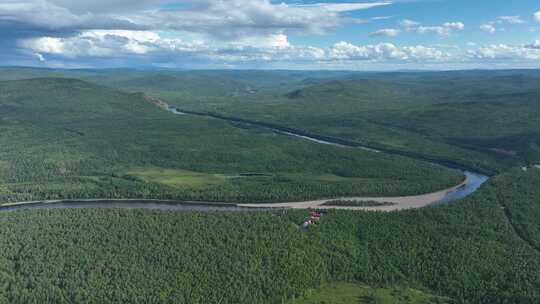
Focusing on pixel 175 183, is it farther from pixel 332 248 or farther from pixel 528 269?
pixel 528 269

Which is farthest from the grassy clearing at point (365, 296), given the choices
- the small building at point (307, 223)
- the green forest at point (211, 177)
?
the green forest at point (211, 177)

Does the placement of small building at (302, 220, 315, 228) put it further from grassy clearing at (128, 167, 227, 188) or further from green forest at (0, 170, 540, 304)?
grassy clearing at (128, 167, 227, 188)

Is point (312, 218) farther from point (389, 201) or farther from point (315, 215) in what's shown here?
point (389, 201)

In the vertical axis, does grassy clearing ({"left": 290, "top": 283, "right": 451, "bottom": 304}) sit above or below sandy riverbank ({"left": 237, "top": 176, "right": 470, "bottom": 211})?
below

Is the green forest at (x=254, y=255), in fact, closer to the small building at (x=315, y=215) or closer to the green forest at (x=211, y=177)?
the small building at (x=315, y=215)

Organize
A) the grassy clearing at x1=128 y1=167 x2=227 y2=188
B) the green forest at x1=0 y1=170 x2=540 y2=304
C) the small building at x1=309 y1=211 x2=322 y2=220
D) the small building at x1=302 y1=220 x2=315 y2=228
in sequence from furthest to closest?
the grassy clearing at x1=128 y1=167 x2=227 y2=188 → the small building at x1=309 y1=211 x2=322 y2=220 → the small building at x1=302 y1=220 x2=315 y2=228 → the green forest at x1=0 y1=170 x2=540 y2=304

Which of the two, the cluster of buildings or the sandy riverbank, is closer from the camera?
the cluster of buildings

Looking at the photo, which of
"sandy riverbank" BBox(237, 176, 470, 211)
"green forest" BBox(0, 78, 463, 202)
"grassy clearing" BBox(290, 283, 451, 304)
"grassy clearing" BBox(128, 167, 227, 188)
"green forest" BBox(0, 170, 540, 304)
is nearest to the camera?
"green forest" BBox(0, 170, 540, 304)

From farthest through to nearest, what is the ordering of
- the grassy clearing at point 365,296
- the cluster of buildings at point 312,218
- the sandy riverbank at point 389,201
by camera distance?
the sandy riverbank at point 389,201 < the cluster of buildings at point 312,218 < the grassy clearing at point 365,296

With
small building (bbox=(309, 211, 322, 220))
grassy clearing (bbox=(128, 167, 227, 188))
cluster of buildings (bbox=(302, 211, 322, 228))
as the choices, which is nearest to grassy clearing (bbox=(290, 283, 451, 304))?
cluster of buildings (bbox=(302, 211, 322, 228))
